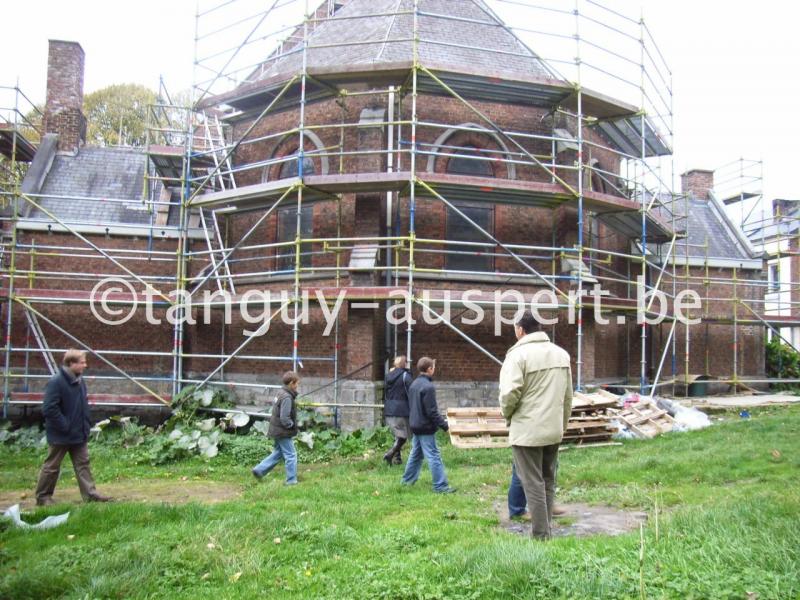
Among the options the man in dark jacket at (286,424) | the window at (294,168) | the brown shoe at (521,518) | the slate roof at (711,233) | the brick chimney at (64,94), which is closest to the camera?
the brown shoe at (521,518)

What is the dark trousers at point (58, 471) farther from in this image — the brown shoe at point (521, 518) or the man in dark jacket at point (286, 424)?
the brown shoe at point (521, 518)

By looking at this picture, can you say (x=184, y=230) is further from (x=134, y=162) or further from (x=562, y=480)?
(x=562, y=480)

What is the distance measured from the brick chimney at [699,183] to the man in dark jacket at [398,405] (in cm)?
1965

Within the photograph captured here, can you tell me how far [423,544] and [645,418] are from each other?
8.15 meters

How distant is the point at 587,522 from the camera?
21.9 ft

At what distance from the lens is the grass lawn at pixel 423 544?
13.8 ft

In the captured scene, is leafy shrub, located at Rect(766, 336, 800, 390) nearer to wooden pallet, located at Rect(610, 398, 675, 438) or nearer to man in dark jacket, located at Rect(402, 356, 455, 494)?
wooden pallet, located at Rect(610, 398, 675, 438)

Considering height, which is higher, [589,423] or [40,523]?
[589,423]

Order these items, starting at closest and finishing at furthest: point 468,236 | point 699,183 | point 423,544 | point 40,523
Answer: point 423,544, point 40,523, point 468,236, point 699,183

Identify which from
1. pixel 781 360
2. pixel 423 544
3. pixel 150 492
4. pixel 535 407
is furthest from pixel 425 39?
pixel 781 360

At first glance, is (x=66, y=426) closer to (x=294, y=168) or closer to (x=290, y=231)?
(x=290, y=231)

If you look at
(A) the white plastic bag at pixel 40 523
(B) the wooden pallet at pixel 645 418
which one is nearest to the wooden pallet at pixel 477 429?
(B) the wooden pallet at pixel 645 418

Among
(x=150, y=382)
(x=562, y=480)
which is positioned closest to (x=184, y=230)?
(x=150, y=382)

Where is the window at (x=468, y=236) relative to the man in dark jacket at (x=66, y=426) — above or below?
above
